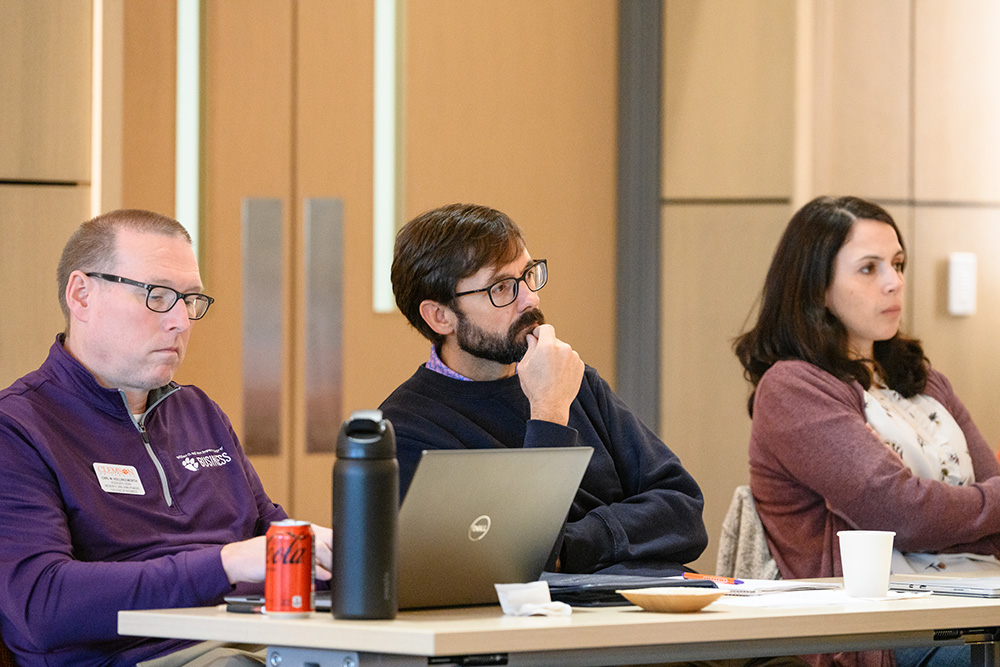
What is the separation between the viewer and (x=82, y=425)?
2170 millimetres

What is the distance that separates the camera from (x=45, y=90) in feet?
10.4

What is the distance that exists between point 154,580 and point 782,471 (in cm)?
154

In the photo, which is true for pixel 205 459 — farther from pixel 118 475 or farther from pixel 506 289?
pixel 506 289

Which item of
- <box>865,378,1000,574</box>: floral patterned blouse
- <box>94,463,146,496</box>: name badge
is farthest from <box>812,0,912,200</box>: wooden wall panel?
<box>94,463,146,496</box>: name badge

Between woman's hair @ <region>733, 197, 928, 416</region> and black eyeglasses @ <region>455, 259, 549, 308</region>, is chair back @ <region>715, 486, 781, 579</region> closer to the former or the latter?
woman's hair @ <region>733, 197, 928, 416</region>

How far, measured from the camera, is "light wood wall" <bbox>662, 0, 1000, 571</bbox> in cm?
397

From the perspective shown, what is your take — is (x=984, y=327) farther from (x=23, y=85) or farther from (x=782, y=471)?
(x=23, y=85)

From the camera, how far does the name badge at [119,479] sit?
2.13 metres

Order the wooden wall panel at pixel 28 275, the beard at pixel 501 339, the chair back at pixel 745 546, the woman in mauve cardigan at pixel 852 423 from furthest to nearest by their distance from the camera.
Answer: the wooden wall panel at pixel 28 275 < the chair back at pixel 745 546 < the woman in mauve cardigan at pixel 852 423 < the beard at pixel 501 339

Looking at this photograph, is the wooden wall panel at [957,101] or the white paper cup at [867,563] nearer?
the white paper cup at [867,563]

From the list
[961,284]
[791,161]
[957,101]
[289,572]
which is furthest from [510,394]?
[957,101]

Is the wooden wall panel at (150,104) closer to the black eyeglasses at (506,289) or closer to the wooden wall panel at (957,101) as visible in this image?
the black eyeglasses at (506,289)

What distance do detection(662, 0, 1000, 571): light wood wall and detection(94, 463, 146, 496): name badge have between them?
2.21 m

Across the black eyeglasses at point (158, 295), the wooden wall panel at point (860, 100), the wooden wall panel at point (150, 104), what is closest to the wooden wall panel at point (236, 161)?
the wooden wall panel at point (150, 104)
